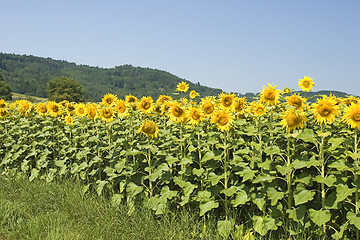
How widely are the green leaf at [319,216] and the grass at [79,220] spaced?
1077mm

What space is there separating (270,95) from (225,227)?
1761mm

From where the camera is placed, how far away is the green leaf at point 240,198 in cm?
363

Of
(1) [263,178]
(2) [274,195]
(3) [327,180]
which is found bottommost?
(2) [274,195]

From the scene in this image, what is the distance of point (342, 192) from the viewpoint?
3.12m

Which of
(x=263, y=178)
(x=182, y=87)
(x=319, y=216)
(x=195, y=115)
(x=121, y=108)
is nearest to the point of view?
(x=319, y=216)

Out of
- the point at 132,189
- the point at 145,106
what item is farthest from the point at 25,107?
the point at 132,189

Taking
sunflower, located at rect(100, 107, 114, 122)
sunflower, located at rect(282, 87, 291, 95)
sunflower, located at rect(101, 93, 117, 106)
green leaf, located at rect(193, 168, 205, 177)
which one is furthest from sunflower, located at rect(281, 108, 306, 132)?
sunflower, located at rect(101, 93, 117, 106)

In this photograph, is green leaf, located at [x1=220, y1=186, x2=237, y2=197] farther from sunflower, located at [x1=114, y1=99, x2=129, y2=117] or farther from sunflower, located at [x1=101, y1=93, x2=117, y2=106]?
sunflower, located at [x1=101, y1=93, x2=117, y2=106]

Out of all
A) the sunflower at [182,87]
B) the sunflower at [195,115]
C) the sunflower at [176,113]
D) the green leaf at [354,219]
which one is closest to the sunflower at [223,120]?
the sunflower at [195,115]

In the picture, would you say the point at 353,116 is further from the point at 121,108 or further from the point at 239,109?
the point at 121,108

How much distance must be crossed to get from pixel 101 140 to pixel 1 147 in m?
3.84

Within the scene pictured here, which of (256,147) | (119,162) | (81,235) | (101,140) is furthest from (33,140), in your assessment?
(256,147)

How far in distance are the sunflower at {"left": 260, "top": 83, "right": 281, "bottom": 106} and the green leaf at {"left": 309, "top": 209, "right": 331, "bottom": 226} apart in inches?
55.6

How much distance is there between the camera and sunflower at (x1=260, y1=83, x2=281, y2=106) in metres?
3.93
